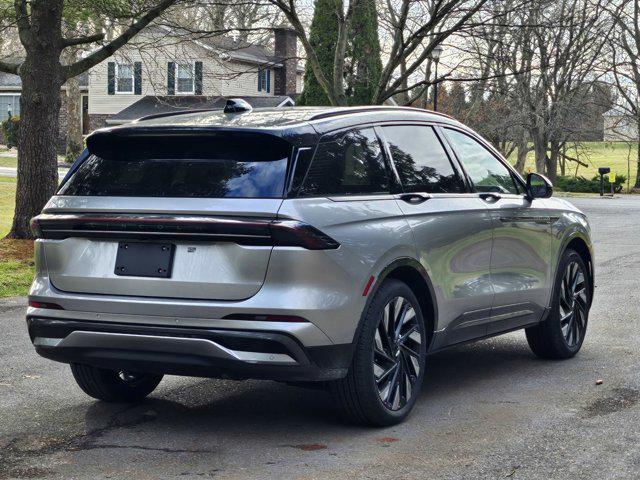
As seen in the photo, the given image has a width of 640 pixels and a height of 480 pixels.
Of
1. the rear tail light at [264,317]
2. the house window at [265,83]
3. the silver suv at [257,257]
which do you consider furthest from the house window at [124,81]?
the rear tail light at [264,317]

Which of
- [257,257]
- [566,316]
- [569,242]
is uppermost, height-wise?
[257,257]

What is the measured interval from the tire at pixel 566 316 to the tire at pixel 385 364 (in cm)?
195

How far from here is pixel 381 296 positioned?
19.0 feet

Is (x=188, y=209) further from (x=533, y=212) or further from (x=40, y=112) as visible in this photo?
(x=40, y=112)

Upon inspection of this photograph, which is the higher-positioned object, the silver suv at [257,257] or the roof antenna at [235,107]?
the roof antenna at [235,107]

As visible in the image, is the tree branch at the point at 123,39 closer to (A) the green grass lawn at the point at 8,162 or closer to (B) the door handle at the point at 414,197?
(B) the door handle at the point at 414,197

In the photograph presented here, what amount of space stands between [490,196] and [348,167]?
1607 mm

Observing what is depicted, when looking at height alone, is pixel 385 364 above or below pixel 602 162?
above

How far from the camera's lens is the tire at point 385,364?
18.7 ft

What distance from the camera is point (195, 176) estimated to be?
5574 mm

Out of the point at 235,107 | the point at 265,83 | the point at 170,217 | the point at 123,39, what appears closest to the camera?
the point at 170,217

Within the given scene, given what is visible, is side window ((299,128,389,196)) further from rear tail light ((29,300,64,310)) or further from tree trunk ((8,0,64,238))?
tree trunk ((8,0,64,238))

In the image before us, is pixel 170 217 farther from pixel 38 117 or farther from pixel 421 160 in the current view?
pixel 38 117

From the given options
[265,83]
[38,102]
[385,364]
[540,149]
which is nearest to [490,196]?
[385,364]
